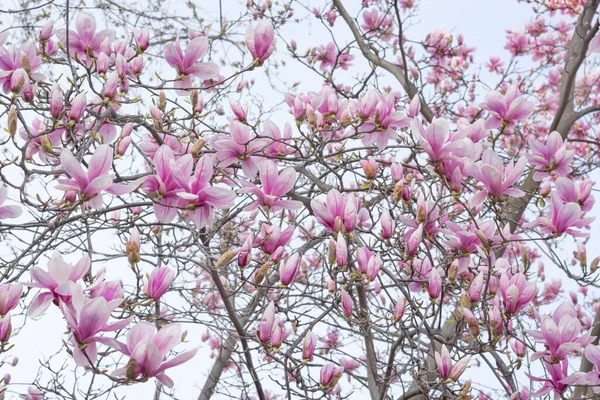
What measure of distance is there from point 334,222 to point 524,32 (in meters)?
4.38

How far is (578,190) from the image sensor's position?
173 centimetres

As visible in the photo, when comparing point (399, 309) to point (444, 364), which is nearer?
point (444, 364)

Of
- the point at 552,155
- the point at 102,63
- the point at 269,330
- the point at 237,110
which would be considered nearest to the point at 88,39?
the point at 102,63

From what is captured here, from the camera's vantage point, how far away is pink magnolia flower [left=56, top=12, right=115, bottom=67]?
1.83 metres

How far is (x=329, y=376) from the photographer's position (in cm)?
152

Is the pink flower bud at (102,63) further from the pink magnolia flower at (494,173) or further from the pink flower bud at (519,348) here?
the pink flower bud at (519,348)

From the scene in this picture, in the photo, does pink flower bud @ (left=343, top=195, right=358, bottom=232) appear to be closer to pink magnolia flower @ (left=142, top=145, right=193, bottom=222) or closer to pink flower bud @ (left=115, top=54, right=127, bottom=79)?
pink magnolia flower @ (left=142, top=145, right=193, bottom=222)

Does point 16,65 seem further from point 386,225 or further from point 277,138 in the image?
point 386,225

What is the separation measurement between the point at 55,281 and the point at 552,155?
1.56 meters

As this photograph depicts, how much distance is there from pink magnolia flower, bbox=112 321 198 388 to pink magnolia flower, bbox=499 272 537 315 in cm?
91

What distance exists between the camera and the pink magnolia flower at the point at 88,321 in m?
1.00

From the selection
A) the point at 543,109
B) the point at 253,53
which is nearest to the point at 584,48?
the point at 543,109

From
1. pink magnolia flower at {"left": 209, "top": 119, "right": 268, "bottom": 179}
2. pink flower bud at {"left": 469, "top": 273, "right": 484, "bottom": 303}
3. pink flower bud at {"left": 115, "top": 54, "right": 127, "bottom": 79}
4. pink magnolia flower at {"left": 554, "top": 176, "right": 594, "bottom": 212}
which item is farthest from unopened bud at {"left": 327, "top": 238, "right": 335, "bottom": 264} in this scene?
pink flower bud at {"left": 115, "top": 54, "right": 127, "bottom": 79}

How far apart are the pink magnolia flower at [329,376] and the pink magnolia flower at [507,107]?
3.21ft
